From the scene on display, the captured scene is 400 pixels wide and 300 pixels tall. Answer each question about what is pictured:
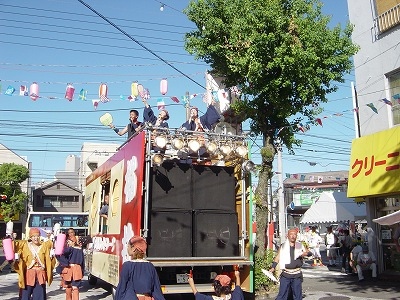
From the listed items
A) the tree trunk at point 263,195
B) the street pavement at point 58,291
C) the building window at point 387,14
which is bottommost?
the street pavement at point 58,291

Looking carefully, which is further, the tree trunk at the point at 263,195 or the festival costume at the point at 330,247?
the festival costume at the point at 330,247

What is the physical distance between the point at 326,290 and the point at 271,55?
641cm

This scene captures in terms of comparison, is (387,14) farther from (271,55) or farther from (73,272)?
(73,272)

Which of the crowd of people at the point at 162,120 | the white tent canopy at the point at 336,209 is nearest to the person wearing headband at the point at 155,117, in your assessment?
the crowd of people at the point at 162,120

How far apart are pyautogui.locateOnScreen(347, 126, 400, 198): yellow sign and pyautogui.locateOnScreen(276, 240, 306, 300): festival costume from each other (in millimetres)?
5658

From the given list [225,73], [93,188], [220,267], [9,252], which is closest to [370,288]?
[220,267]

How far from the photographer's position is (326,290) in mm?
11938

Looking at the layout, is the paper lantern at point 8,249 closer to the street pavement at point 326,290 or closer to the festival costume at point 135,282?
the festival costume at point 135,282

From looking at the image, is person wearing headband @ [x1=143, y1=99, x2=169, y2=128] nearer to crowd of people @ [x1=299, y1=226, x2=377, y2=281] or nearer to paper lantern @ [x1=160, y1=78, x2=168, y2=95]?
paper lantern @ [x1=160, y1=78, x2=168, y2=95]

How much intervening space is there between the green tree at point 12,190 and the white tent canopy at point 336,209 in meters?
32.7

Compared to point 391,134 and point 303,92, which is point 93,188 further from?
point 391,134

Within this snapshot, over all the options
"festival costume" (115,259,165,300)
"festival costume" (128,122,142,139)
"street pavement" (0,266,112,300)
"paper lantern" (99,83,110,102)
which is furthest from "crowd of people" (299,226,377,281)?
"festival costume" (115,259,165,300)

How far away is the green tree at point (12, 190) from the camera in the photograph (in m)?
44.4

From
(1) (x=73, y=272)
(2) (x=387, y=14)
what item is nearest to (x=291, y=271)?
(1) (x=73, y=272)
